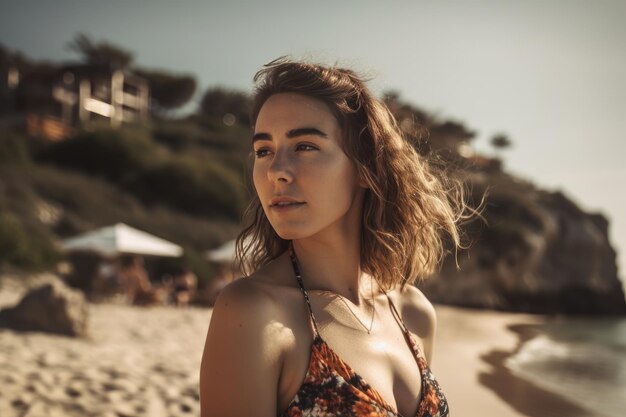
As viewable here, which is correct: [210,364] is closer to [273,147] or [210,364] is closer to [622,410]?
[273,147]

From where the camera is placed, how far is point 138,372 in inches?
229

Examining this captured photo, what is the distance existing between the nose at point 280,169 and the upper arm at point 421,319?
0.74m

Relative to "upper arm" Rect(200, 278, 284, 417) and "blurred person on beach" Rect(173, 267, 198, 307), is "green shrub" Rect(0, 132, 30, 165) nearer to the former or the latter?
"blurred person on beach" Rect(173, 267, 198, 307)

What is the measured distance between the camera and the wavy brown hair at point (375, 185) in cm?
193

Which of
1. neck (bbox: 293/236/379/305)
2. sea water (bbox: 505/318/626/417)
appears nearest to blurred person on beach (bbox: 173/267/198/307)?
sea water (bbox: 505/318/626/417)

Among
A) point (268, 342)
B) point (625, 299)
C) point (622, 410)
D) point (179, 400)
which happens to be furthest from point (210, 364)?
point (625, 299)

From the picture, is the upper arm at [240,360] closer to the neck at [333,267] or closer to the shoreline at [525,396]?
the neck at [333,267]

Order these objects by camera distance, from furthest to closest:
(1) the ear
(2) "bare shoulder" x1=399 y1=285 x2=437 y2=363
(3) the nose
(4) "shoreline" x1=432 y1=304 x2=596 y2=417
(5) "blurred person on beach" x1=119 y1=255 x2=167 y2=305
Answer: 1. (5) "blurred person on beach" x1=119 y1=255 x2=167 y2=305
2. (4) "shoreline" x1=432 y1=304 x2=596 y2=417
3. (2) "bare shoulder" x1=399 y1=285 x2=437 y2=363
4. (1) the ear
5. (3) the nose

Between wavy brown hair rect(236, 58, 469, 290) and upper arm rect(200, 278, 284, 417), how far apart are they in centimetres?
57

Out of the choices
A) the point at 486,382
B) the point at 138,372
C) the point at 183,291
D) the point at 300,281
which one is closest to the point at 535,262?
the point at 183,291

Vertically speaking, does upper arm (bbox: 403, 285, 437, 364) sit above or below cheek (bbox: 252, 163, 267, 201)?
below

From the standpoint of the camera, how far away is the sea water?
8.98m

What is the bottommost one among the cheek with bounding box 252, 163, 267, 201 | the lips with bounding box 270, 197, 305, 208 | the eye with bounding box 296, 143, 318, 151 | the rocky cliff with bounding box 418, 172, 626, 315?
the rocky cliff with bounding box 418, 172, 626, 315

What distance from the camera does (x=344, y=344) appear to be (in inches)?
69.6
